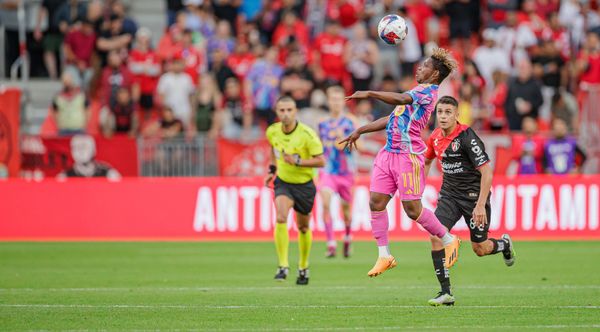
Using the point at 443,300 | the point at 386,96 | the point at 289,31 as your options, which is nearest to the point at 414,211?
the point at 443,300

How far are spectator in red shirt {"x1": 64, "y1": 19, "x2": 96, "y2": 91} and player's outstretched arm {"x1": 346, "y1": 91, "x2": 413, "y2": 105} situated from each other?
1652cm

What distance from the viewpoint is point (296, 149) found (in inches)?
628

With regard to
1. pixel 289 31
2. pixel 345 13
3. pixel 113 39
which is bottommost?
pixel 113 39

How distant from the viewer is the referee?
1553 centimetres

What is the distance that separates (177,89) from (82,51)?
278 centimetres

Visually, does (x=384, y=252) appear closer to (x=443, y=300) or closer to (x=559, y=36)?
(x=443, y=300)

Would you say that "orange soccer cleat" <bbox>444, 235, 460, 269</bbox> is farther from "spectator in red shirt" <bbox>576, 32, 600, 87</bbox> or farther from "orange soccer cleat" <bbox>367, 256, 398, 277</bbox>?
"spectator in red shirt" <bbox>576, 32, 600, 87</bbox>

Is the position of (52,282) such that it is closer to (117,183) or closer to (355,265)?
(355,265)

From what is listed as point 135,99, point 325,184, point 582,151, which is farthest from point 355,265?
point 135,99

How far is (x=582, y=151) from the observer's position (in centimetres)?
2439

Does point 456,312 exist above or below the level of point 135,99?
below

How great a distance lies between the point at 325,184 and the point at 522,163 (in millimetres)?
5802

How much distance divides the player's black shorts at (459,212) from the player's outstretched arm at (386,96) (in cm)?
160

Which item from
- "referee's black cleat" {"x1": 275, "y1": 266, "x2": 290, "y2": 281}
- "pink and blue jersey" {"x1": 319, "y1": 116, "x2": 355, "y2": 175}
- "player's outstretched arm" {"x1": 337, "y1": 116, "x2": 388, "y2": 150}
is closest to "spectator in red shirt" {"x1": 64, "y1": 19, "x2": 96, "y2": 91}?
"pink and blue jersey" {"x1": 319, "y1": 116, "x2": 355, "y2": 175}
